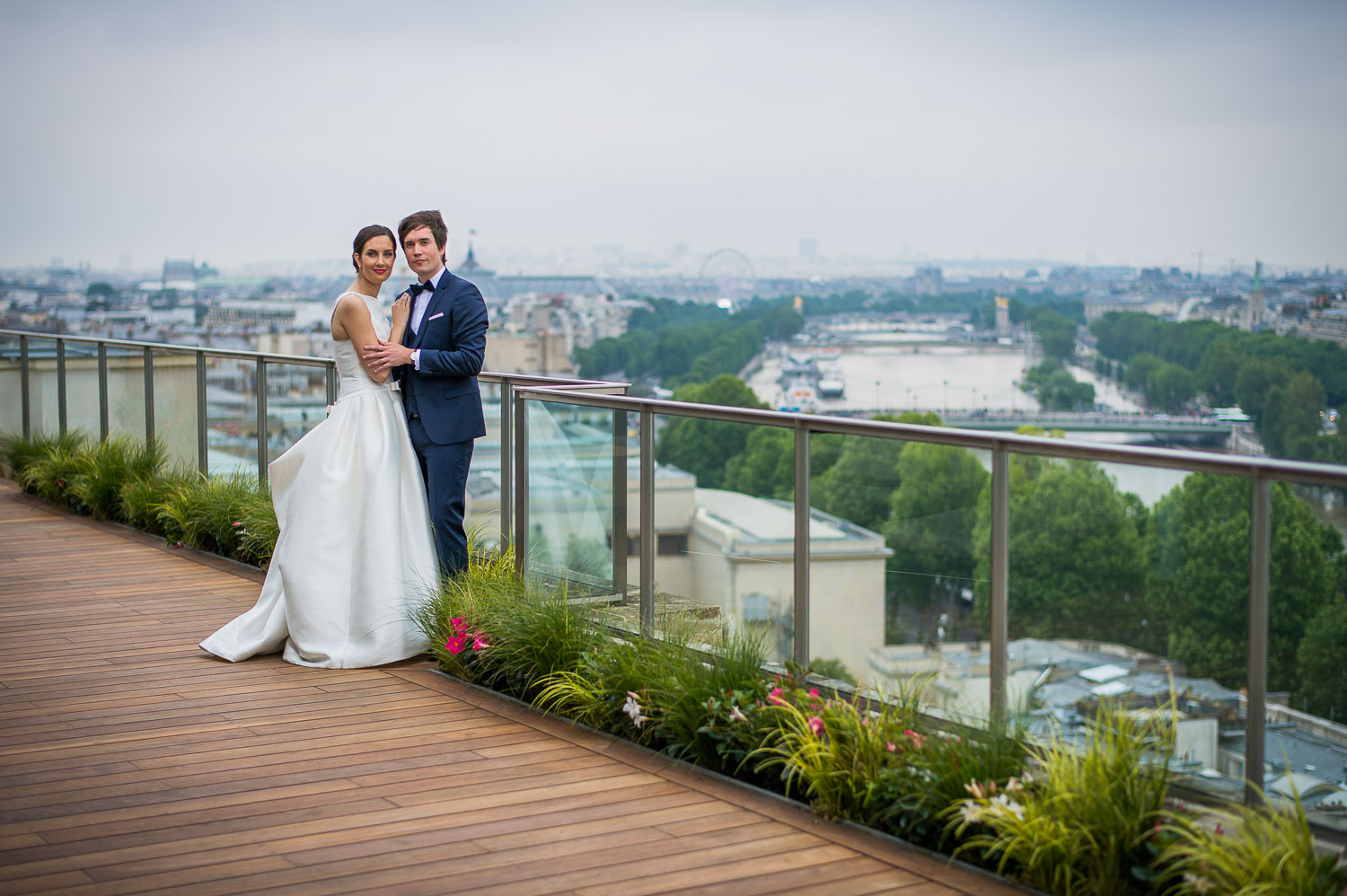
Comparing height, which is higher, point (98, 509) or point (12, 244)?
point (12, 244)

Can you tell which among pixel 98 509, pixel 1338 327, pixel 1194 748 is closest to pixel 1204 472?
pixel 1194 748

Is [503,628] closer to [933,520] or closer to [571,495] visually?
[571,495]

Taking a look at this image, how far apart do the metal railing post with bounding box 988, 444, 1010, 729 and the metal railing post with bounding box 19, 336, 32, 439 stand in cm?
1122

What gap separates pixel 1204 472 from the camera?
3242 mm

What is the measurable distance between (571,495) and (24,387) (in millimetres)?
8968

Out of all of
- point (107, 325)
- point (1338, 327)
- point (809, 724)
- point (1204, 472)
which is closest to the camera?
point (1204, 472)

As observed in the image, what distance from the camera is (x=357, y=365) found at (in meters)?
5.87

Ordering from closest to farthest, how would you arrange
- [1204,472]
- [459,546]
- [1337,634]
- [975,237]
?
[1337,634], [1204,472], [459,546], [975,237]

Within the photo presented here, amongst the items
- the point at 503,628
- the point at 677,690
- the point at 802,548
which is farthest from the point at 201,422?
the point at 802,548

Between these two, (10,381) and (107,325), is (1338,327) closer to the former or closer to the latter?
(107,325)

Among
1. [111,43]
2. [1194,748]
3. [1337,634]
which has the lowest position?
[1194,748]

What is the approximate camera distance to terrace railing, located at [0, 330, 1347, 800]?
10.5ft

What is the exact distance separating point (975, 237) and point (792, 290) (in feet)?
89.3

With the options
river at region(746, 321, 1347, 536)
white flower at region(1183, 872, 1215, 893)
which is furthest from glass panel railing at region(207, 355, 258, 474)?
river at region(746, 321, 1347, 536)
